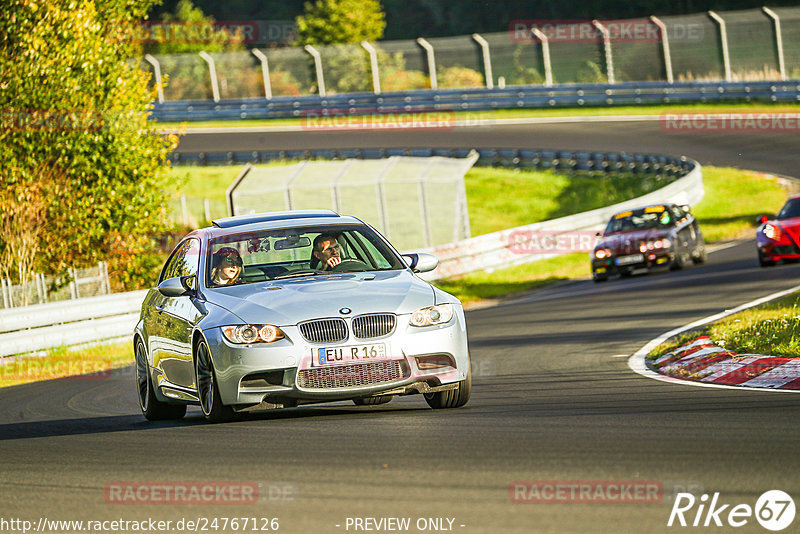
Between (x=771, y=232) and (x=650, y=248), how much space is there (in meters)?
2.98

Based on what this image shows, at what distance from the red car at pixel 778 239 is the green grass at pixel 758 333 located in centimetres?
692

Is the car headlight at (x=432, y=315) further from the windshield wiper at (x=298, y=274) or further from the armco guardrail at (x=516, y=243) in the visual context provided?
the armco guardrail at (x=516, y=243)

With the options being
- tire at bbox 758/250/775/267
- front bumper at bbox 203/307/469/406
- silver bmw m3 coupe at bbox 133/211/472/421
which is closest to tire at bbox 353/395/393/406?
silver bmw m3 coupe at bbox 133/211/472/421

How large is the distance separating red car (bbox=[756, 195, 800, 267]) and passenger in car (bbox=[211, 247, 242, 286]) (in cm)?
1416

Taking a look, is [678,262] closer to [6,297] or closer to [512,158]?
[6,297]

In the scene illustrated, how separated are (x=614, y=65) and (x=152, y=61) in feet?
64.4

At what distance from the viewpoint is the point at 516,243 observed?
29.0m

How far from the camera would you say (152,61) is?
182ft

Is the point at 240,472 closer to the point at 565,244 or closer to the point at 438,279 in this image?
the point at 438,279

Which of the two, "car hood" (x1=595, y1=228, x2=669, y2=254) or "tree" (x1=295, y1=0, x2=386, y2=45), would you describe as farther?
"tree" (x1=295, y1=0, x2=386, y2=45)

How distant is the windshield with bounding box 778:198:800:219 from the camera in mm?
22578

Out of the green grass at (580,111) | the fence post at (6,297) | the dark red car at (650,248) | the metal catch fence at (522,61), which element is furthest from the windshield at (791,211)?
the metal catch fence at (522,61)

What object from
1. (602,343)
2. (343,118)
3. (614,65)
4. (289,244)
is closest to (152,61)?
(343,118)

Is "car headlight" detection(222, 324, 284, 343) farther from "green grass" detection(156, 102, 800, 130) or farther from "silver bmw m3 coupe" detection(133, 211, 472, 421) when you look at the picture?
"green grass" detection(156, 102, 800, 130)
